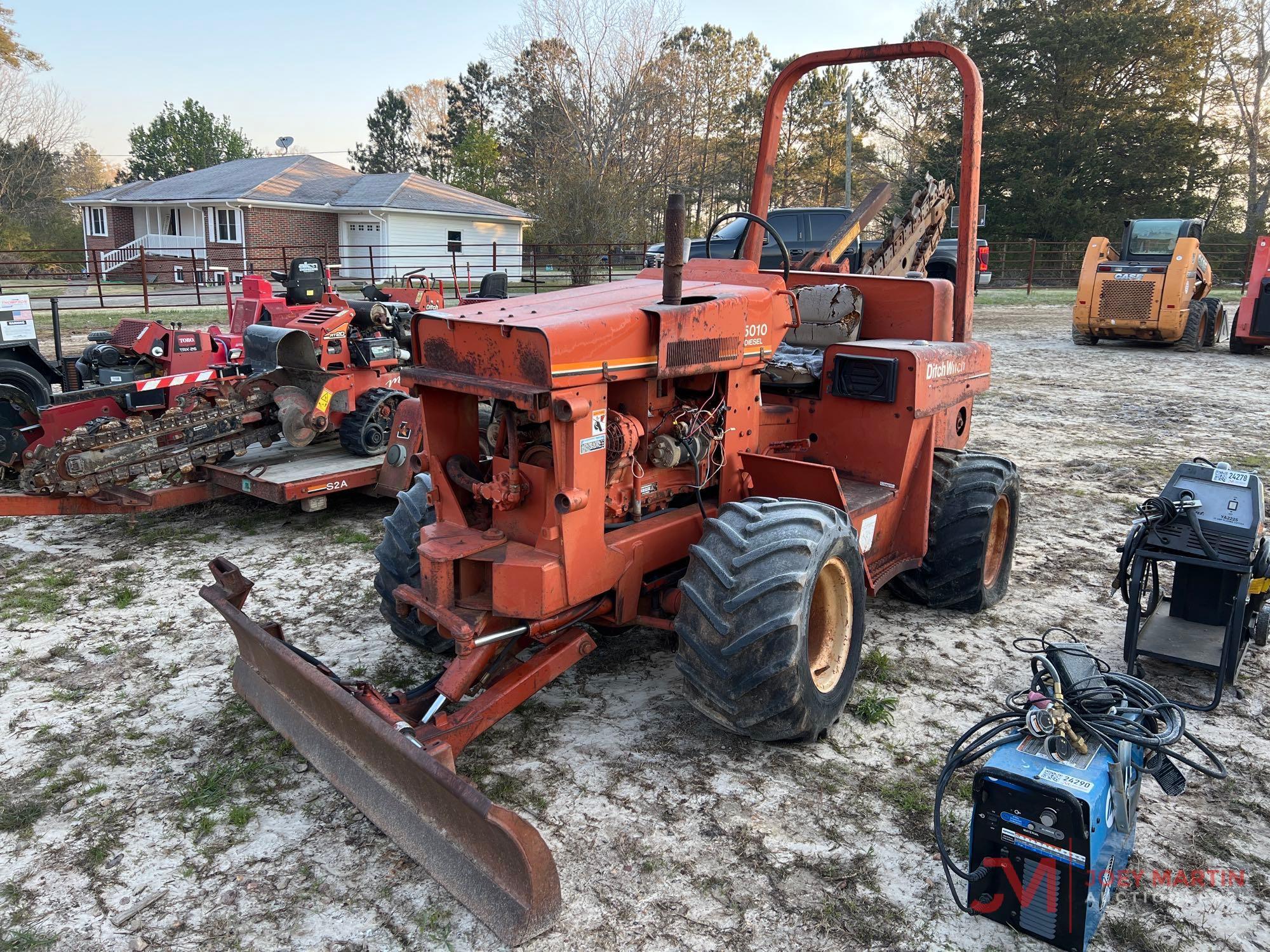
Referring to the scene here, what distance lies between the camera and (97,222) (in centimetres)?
3738

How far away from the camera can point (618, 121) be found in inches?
1293

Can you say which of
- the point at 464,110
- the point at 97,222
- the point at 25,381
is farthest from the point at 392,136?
the point at 25,381

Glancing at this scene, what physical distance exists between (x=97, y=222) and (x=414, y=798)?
41564 millimetres

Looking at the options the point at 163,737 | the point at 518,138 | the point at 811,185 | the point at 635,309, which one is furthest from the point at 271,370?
the point at 811,185

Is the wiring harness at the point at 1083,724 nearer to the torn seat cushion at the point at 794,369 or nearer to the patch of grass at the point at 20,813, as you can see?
the torn seat cushion at the point at 794,369

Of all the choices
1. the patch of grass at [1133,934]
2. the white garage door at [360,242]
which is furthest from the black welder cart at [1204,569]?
the white garage door at [360,242]

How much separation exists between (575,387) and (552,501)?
43cm

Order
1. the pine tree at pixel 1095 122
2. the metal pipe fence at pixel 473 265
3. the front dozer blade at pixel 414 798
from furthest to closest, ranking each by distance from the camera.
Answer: the pine tree at pixel 1095 122, the metal pipe fence at pixel 473 265, the front dozer blade at pixel 414 798

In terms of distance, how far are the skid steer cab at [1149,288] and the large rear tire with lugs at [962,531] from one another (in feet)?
40.0

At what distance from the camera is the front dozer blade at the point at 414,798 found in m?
2.71

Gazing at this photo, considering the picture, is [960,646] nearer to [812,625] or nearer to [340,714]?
[812,625]

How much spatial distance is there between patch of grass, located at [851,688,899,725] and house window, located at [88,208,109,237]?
133 ft

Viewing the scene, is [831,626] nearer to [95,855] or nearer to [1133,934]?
[1133,934]

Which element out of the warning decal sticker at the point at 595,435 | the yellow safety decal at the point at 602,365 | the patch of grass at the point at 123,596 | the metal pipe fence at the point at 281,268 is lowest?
the patch of grass at the point at 123,596
